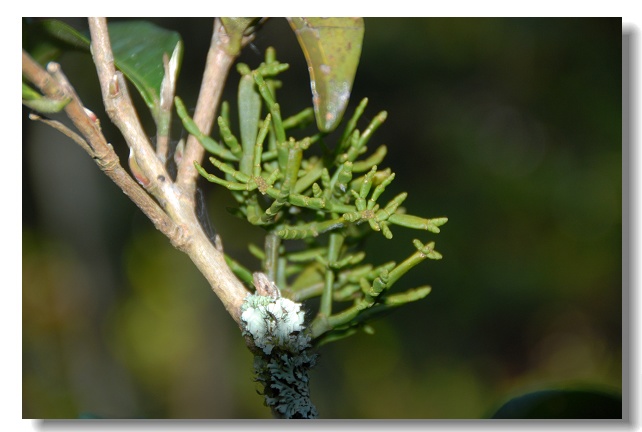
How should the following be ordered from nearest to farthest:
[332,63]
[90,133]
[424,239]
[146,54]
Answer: [90,133] < [332,63] < [146,54] < [424,239]

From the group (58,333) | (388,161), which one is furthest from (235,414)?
(388,161)

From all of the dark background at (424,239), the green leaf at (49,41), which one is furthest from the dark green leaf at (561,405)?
the dark background at (424,239)

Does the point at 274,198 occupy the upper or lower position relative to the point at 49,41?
lower

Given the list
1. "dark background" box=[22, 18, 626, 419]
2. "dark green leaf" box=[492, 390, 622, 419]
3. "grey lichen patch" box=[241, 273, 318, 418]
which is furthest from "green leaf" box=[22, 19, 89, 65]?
"dark background" box=[22, 18, 626, 419]

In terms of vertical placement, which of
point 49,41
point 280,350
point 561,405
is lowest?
point 561,405

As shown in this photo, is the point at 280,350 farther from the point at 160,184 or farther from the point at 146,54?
the point at 146,54

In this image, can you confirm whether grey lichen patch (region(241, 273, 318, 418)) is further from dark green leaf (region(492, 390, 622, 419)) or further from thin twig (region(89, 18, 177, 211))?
dark green leaf (region(492, 390, 622, 419))

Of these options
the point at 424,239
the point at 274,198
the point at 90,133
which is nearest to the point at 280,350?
the point at 274,198
